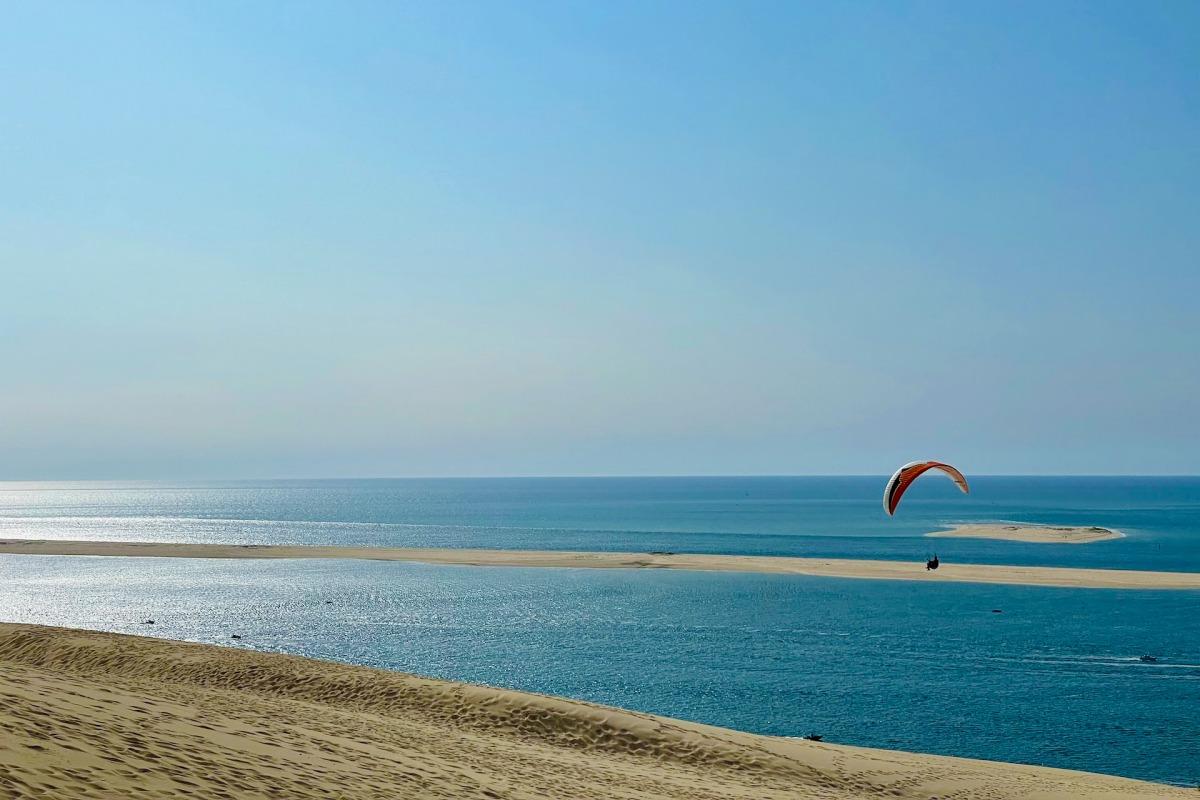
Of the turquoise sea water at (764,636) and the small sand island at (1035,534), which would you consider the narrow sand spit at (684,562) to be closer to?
the turquoise sea water at (764,636)

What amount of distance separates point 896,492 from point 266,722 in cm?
2868

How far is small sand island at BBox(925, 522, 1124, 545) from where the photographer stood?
12112 centimetres

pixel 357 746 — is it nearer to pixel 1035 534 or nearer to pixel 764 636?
pixel 764 636

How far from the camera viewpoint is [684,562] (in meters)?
93.5

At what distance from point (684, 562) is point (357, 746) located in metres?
77.7

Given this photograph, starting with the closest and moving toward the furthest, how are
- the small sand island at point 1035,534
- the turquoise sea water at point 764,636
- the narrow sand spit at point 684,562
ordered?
1. the turquoise sea water at point 764,636
2. the narrow sand spit at point 684,562
3. the small sand island at point 1035,534

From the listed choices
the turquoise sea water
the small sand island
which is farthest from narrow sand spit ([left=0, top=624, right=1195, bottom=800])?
the small sand island

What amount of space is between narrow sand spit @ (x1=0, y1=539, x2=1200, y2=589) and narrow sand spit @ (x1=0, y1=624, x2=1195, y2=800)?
5805 centimetres

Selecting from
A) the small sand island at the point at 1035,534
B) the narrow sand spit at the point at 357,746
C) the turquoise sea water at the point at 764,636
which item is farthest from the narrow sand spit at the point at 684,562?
the narrow sand spit at the point at 357,746

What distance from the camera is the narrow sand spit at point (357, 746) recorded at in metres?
11.6

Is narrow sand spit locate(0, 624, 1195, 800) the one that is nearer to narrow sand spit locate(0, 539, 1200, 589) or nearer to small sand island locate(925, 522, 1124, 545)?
narrow sand spit locate(0, 539, 1200, 589)

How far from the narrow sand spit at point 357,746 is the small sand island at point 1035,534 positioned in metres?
106

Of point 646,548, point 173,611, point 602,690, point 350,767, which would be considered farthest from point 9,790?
point 646,548

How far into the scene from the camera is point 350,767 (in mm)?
15344
